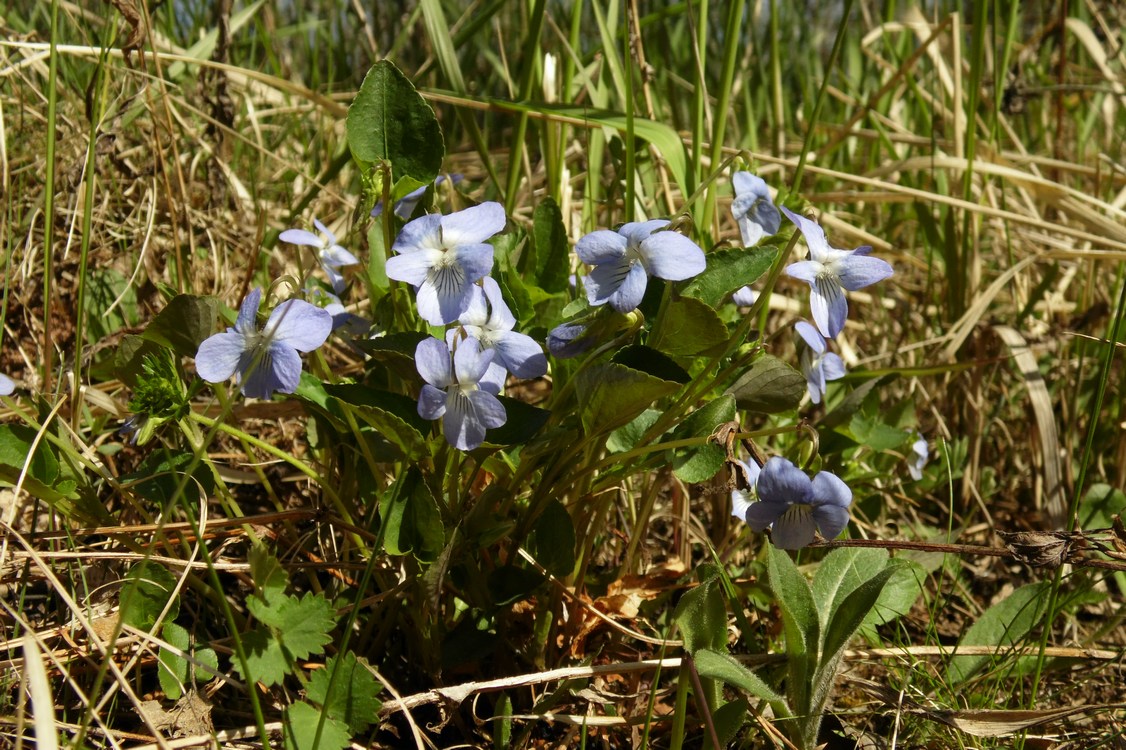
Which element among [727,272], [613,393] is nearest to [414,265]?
[613,393]

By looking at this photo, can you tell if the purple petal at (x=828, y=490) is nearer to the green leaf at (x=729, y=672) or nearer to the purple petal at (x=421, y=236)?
the green leaf at (x=729, y=672)

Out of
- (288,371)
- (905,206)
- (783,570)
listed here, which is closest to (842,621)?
(783,570)

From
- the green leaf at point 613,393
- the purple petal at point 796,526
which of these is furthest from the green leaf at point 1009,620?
the green leaf at point 613,393

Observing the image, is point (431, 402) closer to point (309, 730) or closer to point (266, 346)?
point (266, 346)

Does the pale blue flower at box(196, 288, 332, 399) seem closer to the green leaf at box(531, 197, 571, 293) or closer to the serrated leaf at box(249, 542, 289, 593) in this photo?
the serrated leaf at box(249, 542, 289, 593)

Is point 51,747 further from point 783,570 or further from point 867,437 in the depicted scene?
point 867,437
